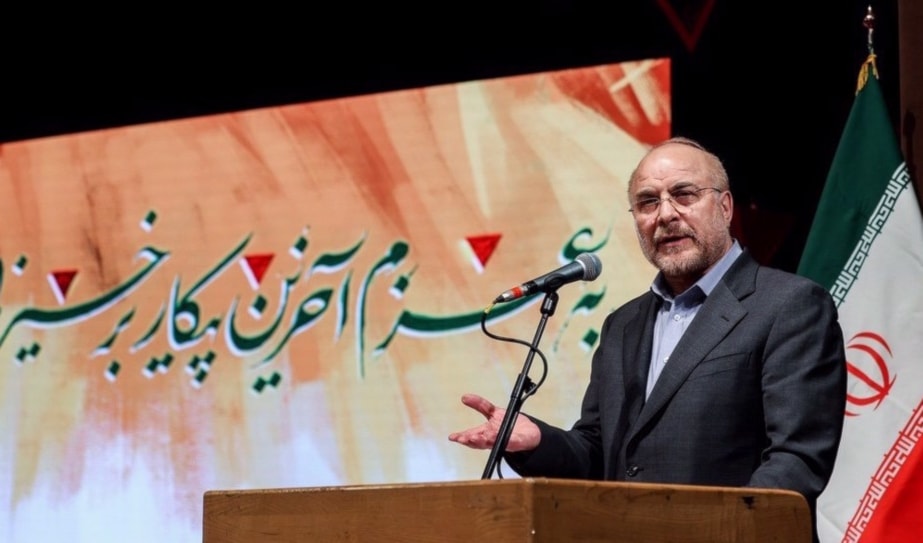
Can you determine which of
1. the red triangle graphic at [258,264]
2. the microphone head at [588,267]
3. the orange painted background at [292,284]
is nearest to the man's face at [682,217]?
the microphone head at [588,267]

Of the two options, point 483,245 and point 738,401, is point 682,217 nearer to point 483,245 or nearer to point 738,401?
point 738,401

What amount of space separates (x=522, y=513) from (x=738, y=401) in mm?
802

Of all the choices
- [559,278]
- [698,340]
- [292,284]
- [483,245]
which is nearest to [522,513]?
[559,278]

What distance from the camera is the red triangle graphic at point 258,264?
4.03 metres

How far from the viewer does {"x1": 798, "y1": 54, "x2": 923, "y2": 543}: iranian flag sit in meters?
3.16

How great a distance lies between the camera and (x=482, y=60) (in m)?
4.04

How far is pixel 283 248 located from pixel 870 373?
5.86ft

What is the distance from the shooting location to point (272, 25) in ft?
14.3

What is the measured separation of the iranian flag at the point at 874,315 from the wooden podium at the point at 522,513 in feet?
4.65

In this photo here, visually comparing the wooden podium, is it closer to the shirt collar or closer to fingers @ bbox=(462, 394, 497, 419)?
fingers @ bbox=(462, 394, 497, 419)

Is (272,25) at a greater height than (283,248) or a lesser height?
greater

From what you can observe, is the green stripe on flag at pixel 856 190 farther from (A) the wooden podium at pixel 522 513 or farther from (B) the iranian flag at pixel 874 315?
(A) the wooden podium at pixel 522 513

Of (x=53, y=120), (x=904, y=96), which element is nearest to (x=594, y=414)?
(x=904, y=96)

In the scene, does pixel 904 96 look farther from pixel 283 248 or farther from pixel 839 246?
pixel 283 248
